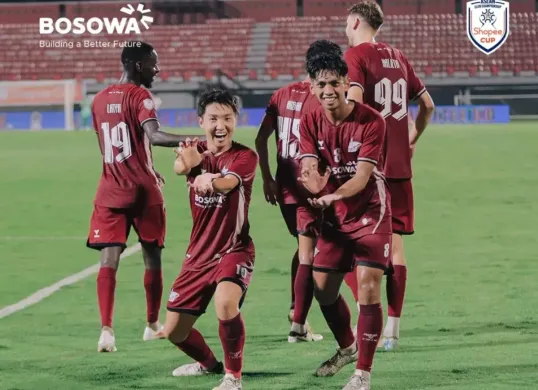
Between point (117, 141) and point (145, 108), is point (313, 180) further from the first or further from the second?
point (117, 141)

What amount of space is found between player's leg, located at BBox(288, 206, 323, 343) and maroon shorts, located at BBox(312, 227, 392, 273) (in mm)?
866

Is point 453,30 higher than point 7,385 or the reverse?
higher

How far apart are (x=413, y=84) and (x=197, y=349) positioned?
80.8 inches

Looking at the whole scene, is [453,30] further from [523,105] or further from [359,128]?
[359,128]

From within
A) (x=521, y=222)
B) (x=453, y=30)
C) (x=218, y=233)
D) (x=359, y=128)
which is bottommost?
(x=521, y=222)

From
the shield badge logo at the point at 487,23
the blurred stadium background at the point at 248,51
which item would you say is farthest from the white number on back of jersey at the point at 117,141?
the blurred stadium background at the point at 248,51

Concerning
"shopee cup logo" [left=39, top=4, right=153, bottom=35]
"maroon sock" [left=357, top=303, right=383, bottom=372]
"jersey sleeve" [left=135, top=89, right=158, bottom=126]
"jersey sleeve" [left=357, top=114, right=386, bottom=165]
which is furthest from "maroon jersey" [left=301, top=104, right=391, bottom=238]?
"shopee cup logo" [left=39, top=4, right=153, bottom=35]

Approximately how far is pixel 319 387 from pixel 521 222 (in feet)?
26.0

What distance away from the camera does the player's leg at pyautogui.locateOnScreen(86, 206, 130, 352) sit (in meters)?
6.12

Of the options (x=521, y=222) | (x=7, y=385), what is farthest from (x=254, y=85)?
(x=7, y=385)

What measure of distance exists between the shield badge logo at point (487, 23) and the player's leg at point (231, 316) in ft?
96.0

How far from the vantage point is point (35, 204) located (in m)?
15.0

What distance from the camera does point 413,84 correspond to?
246 inches

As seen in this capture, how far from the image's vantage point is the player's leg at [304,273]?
5.98 meters
